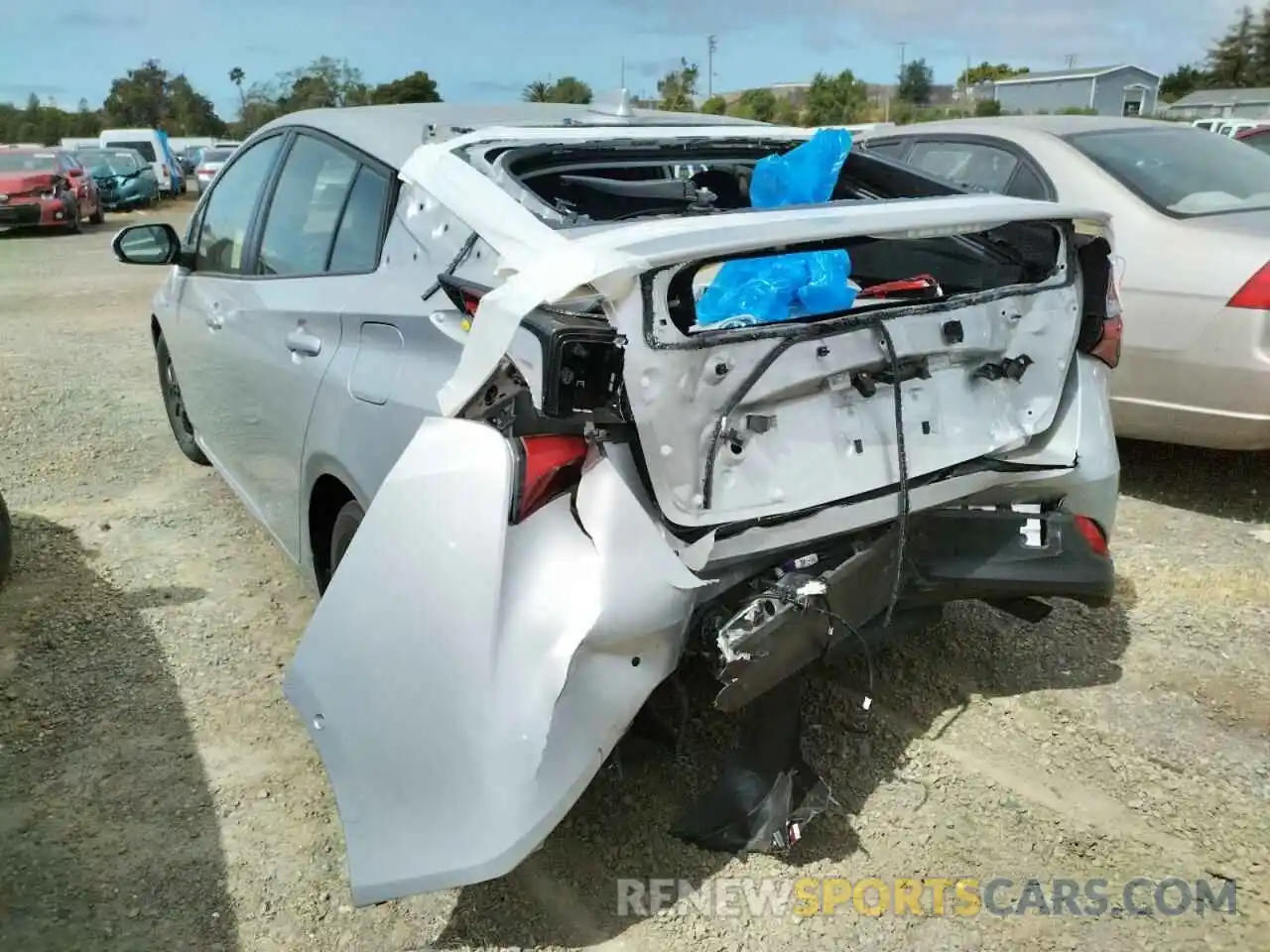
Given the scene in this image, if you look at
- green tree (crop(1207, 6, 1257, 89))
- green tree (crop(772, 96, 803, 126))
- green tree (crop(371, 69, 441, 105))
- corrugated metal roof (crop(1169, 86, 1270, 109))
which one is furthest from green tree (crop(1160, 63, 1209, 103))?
green tree (crop(371, 69, 441, 105))

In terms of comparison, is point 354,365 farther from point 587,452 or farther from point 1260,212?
point 1260,212

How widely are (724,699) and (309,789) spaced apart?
1299mm

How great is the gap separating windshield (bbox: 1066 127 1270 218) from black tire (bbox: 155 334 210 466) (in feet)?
14.7

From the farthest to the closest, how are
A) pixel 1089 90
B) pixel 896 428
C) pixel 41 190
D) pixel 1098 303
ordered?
pixel 1089 90, pixel 41 190, pixel 1098 303, pixel 896 428

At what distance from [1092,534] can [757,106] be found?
4488cm

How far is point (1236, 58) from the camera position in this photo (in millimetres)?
74750

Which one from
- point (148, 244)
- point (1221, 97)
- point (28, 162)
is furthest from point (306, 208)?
point (1221, 97)

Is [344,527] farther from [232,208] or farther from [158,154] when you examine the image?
[158,154]

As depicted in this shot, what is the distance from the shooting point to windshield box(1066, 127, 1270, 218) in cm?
474

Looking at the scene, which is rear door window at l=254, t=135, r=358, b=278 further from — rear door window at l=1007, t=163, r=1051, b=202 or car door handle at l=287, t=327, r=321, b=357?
rear door window at l=1007, t=163, r=1051, b=202

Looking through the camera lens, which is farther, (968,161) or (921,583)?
(968,161)

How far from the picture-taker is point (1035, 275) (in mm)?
2785

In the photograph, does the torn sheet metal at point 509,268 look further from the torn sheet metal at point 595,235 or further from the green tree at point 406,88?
the green tree at point 406,88

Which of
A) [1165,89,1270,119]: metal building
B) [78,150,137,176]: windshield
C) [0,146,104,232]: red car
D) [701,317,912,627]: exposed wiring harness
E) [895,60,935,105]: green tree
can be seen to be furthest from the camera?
[895,60,935,105]: green tree
